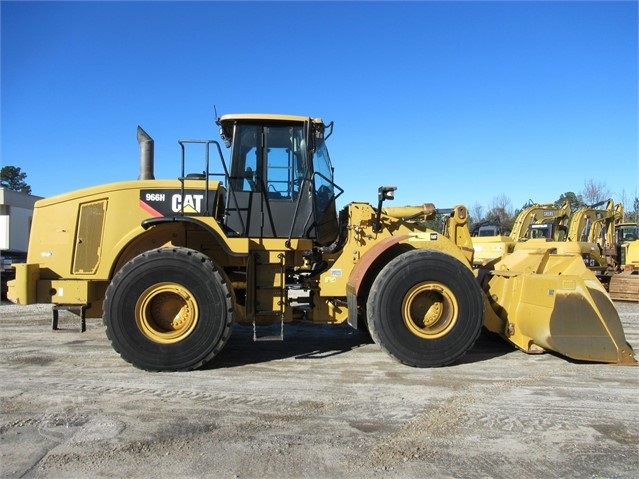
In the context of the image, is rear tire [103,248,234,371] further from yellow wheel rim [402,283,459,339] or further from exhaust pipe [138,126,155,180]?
yellow wheel rim [402,283,459,339]

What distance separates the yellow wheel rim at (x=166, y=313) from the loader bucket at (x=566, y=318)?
12.1 ft

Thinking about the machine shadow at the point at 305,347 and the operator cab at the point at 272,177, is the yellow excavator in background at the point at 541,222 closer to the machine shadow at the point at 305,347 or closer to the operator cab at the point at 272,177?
the machine shadow at the point at 305,347

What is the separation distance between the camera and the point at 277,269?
5.96 metres

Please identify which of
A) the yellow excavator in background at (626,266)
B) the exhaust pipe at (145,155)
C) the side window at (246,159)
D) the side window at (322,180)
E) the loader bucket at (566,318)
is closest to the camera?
the loader bucket at (566,318)

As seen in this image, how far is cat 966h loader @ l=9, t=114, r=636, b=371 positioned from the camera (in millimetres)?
5367

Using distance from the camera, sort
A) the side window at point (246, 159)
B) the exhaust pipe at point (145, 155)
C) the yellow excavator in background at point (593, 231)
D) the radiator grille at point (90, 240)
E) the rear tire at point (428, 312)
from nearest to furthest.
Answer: the rear tire at point (428, 312), the radiator grille at point (90, 240), the side window at point (246, 159), the exhaust pipe at point (145, 155), the yellow excavator in background at point (593, 231)

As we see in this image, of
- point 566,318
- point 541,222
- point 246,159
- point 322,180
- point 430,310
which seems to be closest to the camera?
point 566,318

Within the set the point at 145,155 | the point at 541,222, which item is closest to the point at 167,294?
the point at 145,155

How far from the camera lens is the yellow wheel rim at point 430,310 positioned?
5590mm

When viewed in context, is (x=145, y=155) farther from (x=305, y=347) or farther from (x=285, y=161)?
(x=305, y=347)

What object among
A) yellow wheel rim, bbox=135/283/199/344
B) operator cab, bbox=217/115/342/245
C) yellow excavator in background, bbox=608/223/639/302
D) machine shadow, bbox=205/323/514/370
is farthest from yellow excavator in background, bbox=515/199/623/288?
yellow wheel rim, bbox=135/283/199/344

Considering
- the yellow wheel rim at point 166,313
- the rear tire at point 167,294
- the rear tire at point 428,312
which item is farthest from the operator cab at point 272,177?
the rear tire at point 428,312

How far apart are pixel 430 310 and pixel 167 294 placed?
292 cm

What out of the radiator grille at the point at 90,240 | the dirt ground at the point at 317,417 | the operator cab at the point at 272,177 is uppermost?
the operator cab at the point at 272,177
